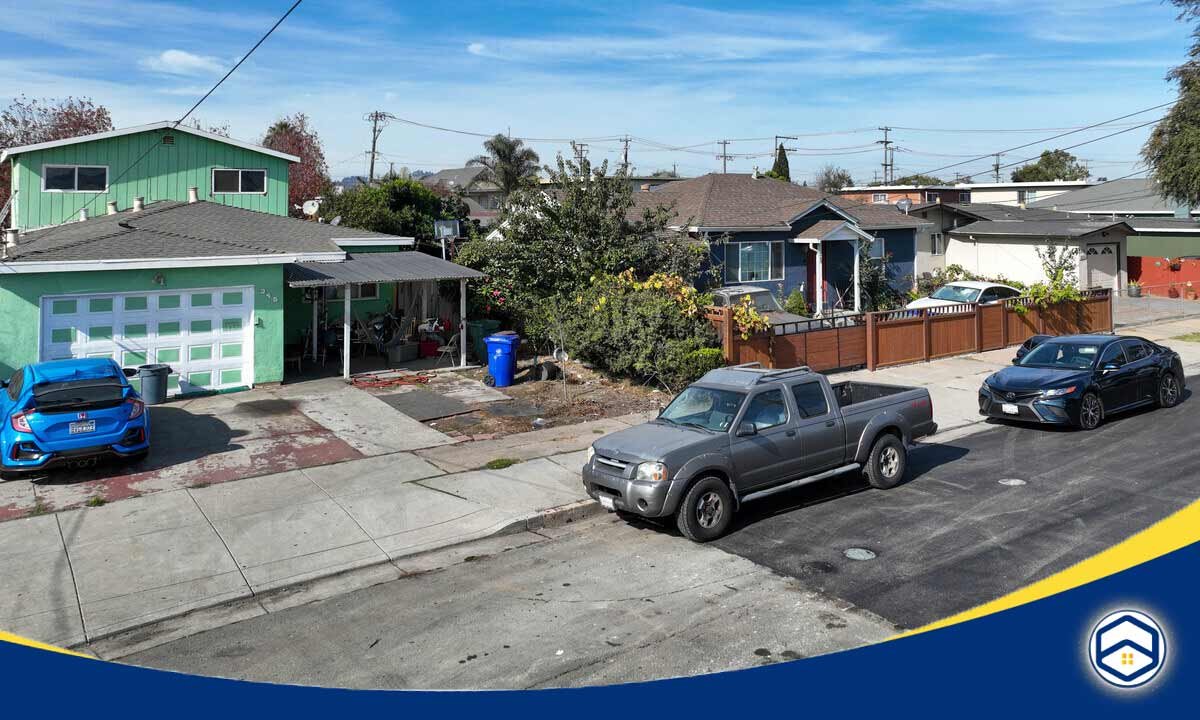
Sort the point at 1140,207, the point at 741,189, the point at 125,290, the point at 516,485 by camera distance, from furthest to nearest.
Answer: the point at 1140,207, the point at 741,189, the point at 125,290, the point at 516,485

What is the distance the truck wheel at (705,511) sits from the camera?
10281 millimetres

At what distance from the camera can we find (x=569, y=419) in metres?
16.8

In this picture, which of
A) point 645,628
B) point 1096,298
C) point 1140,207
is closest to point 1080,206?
point 1140,207

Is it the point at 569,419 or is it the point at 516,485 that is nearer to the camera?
the point at 516,485

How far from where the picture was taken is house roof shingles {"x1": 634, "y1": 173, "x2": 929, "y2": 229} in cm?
2934

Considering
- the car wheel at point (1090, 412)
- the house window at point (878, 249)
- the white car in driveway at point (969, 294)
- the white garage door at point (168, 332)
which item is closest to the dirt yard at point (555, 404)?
the white garage door at point (168, 332)

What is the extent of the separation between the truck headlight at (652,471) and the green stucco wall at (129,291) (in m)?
11.4

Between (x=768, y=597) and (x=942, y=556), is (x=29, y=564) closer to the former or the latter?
(x=768, y=597)

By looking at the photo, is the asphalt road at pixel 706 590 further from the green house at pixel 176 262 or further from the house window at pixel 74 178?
the house window at pixel 74 178

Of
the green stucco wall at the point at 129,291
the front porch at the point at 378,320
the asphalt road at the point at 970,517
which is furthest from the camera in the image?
the front porch at the point at 378,320

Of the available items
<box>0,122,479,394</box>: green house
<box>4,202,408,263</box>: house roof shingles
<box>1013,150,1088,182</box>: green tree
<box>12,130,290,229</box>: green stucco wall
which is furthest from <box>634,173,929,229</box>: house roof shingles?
<box>1013,150,1088,182</box>: green tree

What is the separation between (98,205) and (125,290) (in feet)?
26.3

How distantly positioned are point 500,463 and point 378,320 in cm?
1108

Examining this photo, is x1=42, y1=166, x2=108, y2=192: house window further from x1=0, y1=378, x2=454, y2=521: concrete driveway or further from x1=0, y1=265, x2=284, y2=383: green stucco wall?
x1=0, y1=378, x2=454, y2=521: concrete driveway
